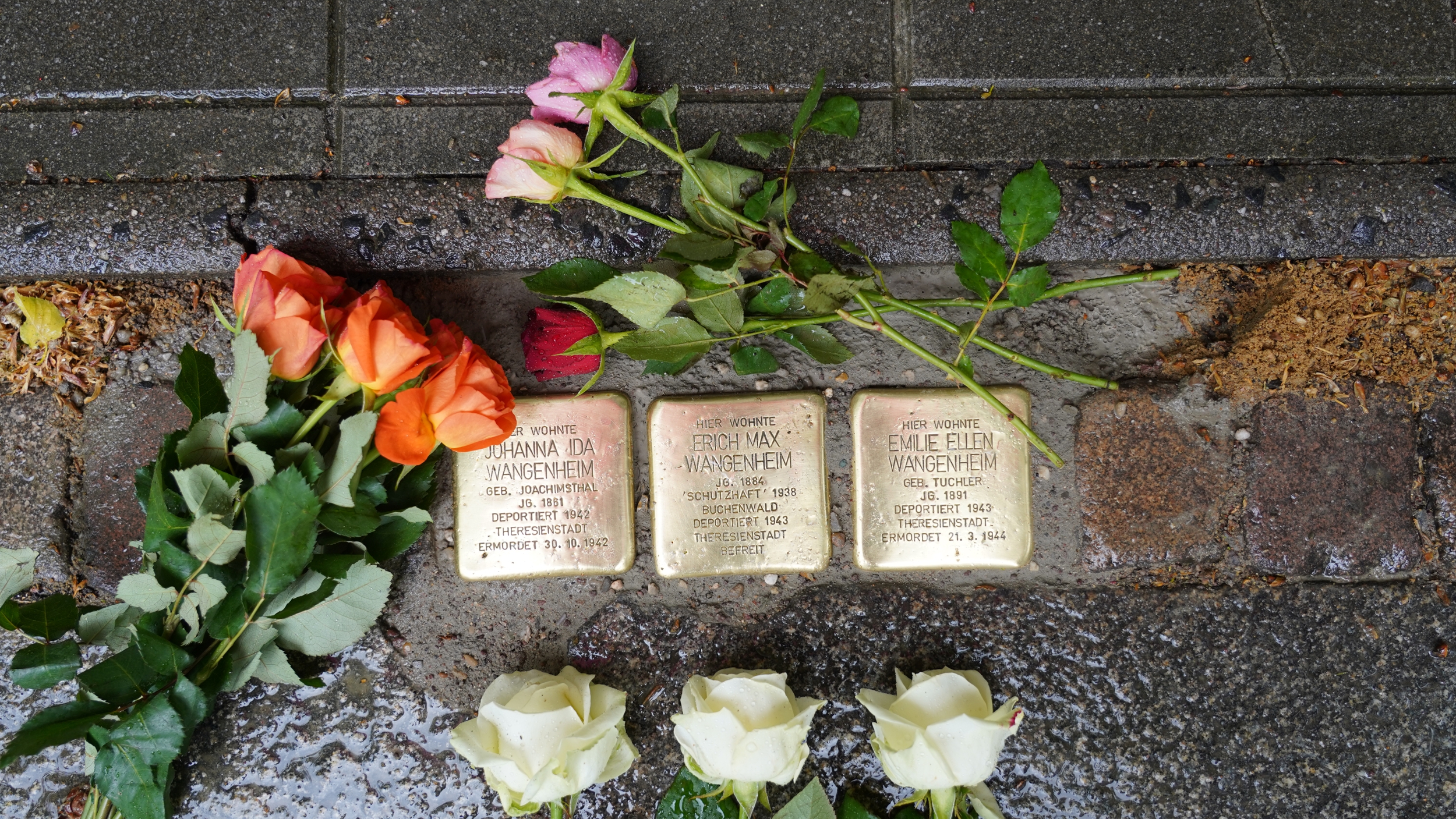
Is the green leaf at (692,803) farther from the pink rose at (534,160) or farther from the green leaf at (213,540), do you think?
the pink rose at (534,160)

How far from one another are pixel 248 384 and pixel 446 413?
1.11 feet

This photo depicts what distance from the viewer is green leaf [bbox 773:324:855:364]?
62.6 inches

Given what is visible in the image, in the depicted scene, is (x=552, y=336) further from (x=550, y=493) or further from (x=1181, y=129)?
(x=1181, y=129)

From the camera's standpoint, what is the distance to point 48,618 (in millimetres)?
1472

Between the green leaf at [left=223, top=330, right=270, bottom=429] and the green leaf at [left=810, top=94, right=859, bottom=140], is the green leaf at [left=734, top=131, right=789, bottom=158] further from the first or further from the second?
the green leaf at [left=223, top=330, right=270, bottom=429]

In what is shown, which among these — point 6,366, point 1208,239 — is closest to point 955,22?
point 1208,239

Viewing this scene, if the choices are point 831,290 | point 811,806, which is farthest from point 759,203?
point 811,806

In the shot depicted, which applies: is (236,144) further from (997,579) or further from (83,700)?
(997,579)

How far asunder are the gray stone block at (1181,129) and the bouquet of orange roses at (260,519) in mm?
1078

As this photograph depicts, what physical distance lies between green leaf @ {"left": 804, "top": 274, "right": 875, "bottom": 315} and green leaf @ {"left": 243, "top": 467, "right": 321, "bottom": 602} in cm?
93

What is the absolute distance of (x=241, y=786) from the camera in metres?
1.75

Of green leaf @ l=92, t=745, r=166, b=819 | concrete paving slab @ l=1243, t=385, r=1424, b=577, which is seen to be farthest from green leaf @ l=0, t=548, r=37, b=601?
concrete paving slab @ l=1243, t=385, r=1424, b=577

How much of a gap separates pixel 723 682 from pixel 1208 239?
1.35 m

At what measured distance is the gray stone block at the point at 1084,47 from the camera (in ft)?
5.67
